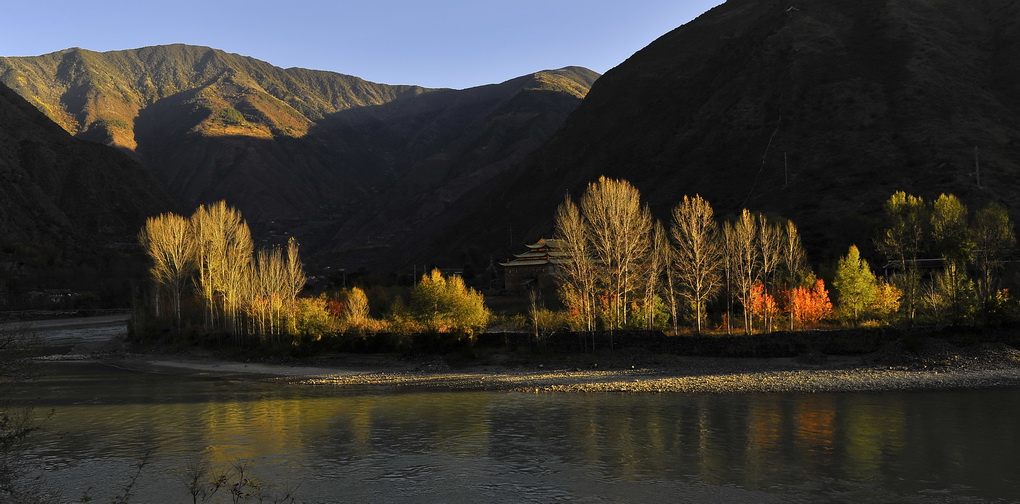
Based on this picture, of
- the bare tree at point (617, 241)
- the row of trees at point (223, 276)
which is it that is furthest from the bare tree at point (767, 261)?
the row of trees at point (223, 276)

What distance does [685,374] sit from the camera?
39.7 m

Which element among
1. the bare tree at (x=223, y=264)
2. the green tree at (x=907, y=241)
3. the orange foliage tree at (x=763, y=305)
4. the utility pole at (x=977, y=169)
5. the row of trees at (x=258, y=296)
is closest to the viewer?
the orange foliage tree at (x=763, y=305)

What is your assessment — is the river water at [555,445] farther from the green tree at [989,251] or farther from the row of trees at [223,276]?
the row of trees at [223,276]

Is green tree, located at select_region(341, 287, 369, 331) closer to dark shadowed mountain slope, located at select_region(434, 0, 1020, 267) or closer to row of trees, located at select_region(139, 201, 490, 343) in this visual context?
row of trees, located at select_region(139, 201, 490, 343)

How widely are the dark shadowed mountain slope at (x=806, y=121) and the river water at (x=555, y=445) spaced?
42.0 meters

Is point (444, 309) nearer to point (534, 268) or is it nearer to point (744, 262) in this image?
point (744, 262)

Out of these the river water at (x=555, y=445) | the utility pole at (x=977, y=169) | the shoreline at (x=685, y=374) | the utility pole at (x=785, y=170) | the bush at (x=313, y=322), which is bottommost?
the river water at (x=555, y=445)

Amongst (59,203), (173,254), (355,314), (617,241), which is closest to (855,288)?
(617,241)

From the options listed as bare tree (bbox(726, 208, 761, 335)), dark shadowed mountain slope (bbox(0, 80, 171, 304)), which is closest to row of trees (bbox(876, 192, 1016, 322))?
bare tree (bbox(726, 208, 761, 335))

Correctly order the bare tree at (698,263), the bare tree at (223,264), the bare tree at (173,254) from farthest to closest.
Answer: the bare tree at (173,254) < the bare tree at (223,264) < the bare tree at (698,263)

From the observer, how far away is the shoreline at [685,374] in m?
36.0

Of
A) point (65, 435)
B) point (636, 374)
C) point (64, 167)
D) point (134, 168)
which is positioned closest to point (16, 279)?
point (64, 167)

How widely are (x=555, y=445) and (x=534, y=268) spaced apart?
185 feet

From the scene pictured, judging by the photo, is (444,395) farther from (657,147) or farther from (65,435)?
(657,147)
